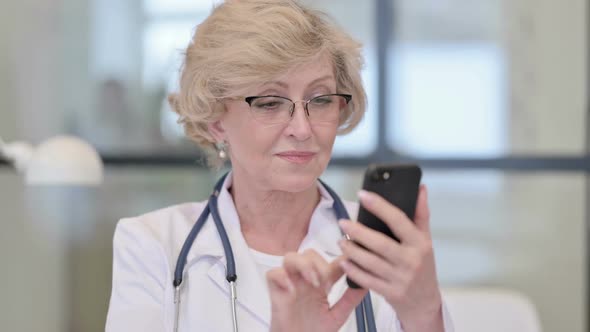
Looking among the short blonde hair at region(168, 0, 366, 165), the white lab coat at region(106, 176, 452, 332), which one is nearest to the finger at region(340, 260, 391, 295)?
the white lab coat at region(106, 176, 452, 332)

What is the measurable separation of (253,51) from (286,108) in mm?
125

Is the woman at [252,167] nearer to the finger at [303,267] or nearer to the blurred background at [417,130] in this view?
the finger at [303,267]

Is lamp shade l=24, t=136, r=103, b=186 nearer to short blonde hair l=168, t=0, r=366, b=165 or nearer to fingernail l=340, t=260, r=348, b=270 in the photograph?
short blonde hair l=168, t=0, r=366, b=165

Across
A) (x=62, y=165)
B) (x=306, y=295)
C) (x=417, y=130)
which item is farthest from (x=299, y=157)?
(x=417, y=130)

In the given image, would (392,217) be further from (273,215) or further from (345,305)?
(273,215)

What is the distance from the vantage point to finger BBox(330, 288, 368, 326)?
3.60 ft

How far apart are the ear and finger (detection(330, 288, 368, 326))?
568 millimetres

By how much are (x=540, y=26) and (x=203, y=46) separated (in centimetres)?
172

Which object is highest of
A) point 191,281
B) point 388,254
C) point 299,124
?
point 299,124

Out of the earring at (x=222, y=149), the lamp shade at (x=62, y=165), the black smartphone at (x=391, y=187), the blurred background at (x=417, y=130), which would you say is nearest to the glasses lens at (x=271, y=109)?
the earring at (x=222, y=149)

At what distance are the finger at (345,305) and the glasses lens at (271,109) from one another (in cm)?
40

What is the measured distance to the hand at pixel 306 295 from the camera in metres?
0.99

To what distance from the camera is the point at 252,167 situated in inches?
56.0

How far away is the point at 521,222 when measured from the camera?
2.74 metres
